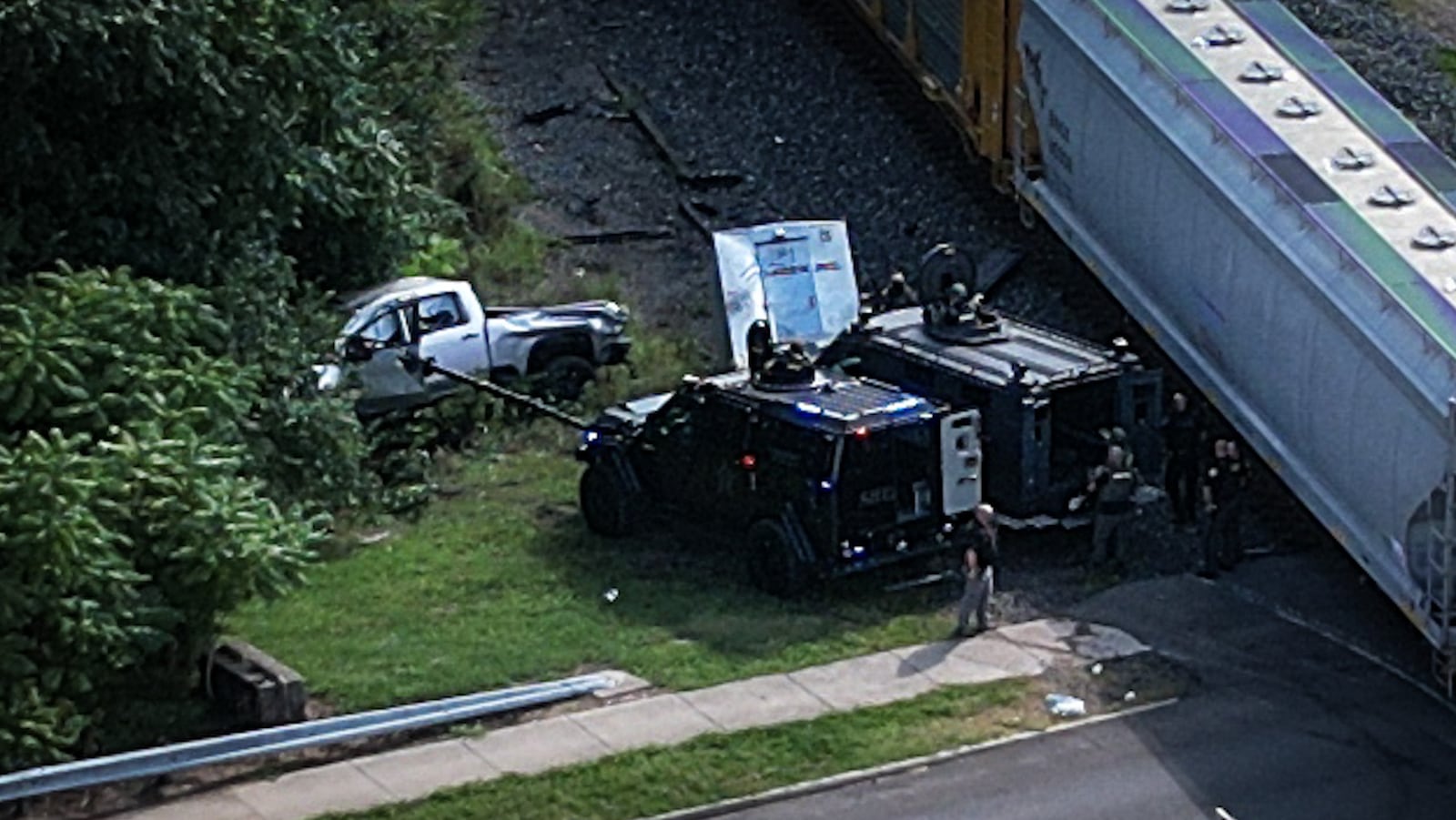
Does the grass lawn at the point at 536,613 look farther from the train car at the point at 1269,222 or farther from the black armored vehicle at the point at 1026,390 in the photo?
the train car at the point at 1269,222

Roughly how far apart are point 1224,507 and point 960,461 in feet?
7.38

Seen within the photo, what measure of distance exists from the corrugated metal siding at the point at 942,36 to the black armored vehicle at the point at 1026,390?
6408 mm

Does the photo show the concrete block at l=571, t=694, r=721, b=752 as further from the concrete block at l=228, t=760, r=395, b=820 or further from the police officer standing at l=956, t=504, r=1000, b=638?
the police officer standing at l=956, t=504, r=1000, b=638

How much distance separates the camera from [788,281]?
25859 millimetres

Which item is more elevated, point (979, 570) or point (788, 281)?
point (788, 281)

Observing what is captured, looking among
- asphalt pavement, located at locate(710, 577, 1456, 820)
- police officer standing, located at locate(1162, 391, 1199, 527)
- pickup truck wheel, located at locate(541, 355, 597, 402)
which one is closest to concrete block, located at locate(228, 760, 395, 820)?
asphalt pavement, located at locate(710, 577, 1456, 820)

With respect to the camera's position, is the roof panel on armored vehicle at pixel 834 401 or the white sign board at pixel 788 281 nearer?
the roof panel on armored vehicle at pixel 834 401

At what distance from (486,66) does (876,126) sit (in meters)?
5.20

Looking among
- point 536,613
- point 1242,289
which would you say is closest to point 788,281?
point 1242,289

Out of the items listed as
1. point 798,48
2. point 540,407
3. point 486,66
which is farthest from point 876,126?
point 540,407

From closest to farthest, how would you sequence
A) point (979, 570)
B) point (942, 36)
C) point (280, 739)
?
point (280, 739), point (979, 570), point (942, 36)

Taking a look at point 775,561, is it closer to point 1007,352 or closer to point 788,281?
point 1007,352

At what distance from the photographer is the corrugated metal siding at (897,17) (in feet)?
101

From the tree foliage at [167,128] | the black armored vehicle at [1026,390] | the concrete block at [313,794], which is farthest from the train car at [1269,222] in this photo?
the concrete block at [313,794]
